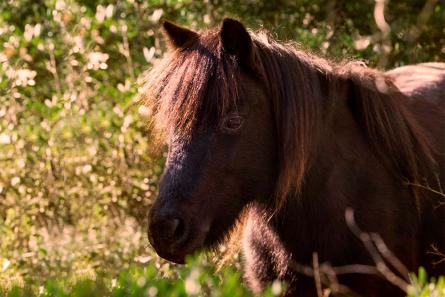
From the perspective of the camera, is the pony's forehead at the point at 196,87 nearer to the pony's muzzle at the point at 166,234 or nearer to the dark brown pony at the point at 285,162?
the dark brown pony at the point at 285,162

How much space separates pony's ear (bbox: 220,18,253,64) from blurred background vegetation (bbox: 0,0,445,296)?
11.0ft

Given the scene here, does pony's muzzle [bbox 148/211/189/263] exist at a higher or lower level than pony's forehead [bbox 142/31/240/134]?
lower

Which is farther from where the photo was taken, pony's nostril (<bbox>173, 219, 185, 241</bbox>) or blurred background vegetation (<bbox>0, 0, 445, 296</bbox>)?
blurred background vegetation (<bbox>0, 0, 445, 296</bbox>)

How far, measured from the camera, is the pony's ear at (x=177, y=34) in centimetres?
418

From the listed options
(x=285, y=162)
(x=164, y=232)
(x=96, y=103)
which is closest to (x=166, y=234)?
(x=164, y=232)

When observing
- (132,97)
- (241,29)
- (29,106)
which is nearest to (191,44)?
(241,29)

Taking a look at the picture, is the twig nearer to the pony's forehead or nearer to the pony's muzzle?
the pony's forehead

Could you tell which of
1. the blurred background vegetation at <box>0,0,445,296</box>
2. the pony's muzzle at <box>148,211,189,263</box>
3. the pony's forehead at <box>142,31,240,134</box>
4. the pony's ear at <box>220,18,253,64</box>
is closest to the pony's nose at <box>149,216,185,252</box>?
the pony's muzzle at <box>148,211,189,263</box>

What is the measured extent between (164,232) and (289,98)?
0.96 m

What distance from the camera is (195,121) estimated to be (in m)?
3.71

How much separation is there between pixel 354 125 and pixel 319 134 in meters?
0.28

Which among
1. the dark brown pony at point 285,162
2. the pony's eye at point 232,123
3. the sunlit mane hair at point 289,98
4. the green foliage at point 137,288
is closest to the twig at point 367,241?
the dark brown pony at point 285,162

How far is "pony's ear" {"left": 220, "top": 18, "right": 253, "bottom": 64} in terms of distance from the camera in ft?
12.6

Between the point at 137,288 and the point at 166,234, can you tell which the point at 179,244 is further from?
the point at 137,288
